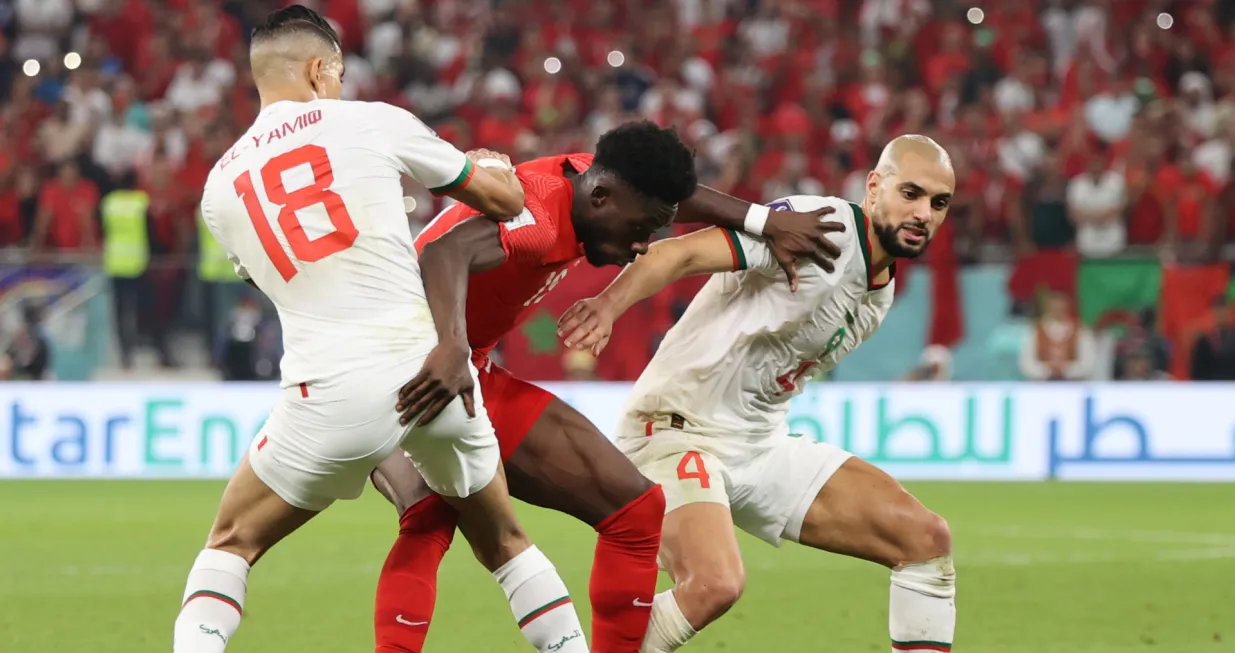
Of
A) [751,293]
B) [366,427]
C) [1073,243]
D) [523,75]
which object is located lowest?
[366,427]

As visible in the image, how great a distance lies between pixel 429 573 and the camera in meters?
5.12

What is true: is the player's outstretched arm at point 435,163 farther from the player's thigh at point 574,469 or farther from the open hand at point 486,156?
the player's thigh at point 574,469

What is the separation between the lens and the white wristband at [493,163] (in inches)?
192

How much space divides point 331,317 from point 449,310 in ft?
Result: 1.03

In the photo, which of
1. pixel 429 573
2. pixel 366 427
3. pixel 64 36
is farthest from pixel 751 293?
pixel 64 36

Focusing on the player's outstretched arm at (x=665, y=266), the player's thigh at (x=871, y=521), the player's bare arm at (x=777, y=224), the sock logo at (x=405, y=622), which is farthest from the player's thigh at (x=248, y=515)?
A: the player's thigh at (x=871, y=521)

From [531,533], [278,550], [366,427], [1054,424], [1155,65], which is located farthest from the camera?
[1155,65]

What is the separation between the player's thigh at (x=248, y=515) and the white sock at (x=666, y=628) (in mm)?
Answer: 1328

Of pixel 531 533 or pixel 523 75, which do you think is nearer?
pixel 531 533


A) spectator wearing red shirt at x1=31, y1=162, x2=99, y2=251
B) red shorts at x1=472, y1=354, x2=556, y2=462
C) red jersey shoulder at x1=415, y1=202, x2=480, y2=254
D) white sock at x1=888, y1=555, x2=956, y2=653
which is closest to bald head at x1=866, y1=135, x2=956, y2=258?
white sock at x1=888, y1=555, x2=956, y2=653

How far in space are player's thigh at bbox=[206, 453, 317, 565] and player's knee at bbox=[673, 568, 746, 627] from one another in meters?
1.34

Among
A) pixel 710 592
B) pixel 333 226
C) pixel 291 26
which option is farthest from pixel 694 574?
pixel 291 26

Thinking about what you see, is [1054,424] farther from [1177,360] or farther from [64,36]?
[64,36]

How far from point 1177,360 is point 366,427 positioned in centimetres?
1069
